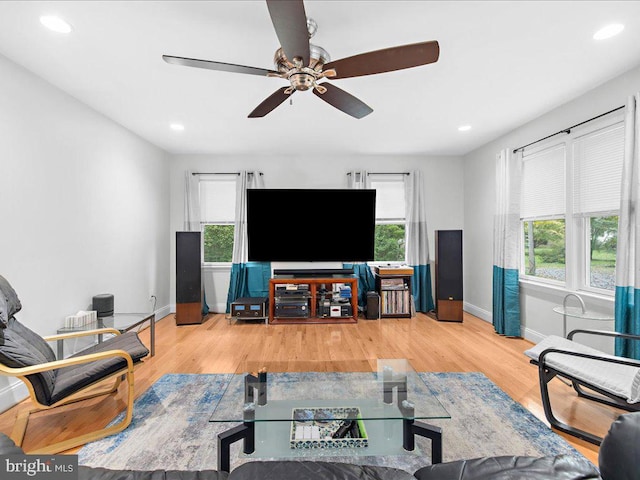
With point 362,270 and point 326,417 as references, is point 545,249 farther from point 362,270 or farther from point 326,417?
point 326,417

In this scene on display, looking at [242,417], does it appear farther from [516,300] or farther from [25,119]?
[516,300]

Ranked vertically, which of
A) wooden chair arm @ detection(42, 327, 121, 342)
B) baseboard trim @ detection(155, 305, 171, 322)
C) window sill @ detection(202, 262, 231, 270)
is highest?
window sill @ detection(202, 262, 231, 270)

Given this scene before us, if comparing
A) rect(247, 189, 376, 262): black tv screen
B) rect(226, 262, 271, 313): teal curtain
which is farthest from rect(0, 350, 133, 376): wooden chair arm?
rect(226, 262, 271, 313): teal curtain

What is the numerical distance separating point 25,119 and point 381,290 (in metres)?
4.29

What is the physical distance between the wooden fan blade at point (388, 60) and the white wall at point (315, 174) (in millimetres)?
3168

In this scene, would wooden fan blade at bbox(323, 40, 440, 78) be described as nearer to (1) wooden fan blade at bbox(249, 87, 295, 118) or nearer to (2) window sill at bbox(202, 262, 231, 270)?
(1) wooden fan blade at bbox(249, 87, 295, 118)

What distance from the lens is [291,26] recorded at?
1428mm

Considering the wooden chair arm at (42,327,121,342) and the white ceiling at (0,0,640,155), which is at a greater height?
the white ceiling at (0,0,640,155)

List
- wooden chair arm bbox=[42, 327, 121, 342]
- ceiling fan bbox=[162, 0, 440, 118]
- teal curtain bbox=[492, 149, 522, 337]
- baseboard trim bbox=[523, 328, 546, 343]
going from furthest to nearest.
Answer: teal curtain bbox=[492, 149, 522, 337]
baseboard trim bbox=[523, 328, 546, 343]
wooden chair arm bbox=[42, 327, 121, 342]
ceiling fan bbox=[162, 0, 440, 118]

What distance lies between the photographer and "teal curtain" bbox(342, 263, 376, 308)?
16.3ft

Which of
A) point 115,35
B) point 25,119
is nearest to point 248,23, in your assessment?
point 115,35

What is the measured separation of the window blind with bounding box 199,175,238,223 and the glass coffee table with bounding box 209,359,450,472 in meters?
3.46

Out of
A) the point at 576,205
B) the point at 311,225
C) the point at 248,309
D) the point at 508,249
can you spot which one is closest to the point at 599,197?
the point at 576,205

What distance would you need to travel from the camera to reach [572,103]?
3.10m
